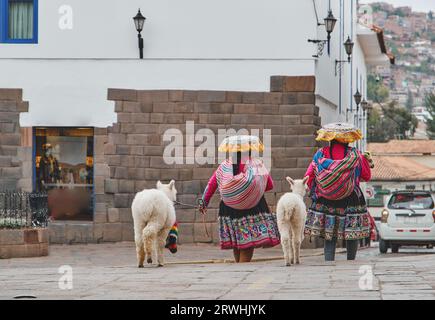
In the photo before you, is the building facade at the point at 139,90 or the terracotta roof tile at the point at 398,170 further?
the terracotta roof tile at the point at 398,170

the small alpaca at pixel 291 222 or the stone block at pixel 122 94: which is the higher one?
the stone block at pixel 122 94

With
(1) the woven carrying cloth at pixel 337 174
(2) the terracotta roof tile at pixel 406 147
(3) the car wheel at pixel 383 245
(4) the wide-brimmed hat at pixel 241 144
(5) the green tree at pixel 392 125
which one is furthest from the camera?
(5) the green tree at pixel 392 125

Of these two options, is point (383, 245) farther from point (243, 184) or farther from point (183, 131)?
point (243, 184)

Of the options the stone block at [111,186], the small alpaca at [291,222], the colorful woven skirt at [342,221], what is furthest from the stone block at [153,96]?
the small alpaca at [291,222]

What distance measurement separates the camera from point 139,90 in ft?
72.5

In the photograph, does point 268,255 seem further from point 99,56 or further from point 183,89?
point 99,56

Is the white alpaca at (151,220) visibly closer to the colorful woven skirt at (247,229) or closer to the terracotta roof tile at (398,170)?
the colorful woven skirt at (247,229)

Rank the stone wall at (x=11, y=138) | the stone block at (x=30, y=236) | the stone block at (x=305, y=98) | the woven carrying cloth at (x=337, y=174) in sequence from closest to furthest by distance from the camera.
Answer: the woven carrying cloth at (x=337, y=174) → the stone block at (x=30, y=236) → the stone block at (x=305, y=98) → the stone wall at (x=11, y=138)

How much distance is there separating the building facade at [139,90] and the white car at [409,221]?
4.79m

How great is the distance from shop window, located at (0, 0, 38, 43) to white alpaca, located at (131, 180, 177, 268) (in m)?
8.52

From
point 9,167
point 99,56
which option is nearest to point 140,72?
point 99,56

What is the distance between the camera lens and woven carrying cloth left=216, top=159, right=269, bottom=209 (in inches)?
637

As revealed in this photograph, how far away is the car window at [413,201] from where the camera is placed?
25984mm

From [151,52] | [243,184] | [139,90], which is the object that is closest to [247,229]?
[243,184]
